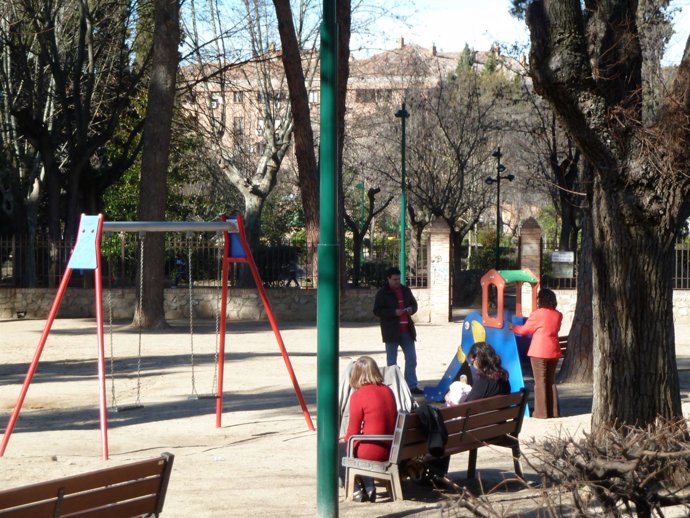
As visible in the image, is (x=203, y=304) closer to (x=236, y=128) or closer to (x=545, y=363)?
(x=236, y=128)

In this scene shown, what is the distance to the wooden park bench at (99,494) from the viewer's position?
4.49 m

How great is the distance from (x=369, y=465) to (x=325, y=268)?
165 cm

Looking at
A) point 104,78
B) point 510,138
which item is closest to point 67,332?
point 104,78

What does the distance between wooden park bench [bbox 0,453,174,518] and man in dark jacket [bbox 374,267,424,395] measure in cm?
734

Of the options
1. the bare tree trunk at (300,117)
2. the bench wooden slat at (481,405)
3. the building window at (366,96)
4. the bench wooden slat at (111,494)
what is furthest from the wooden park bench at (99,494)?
the building window at (366,96)

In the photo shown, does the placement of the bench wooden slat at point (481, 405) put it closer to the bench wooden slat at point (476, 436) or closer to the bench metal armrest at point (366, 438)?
the bench wooden slat at point (476, 436)

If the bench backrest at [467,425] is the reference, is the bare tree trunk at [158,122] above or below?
above

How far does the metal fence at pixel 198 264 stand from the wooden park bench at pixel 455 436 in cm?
1857

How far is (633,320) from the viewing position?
718cm

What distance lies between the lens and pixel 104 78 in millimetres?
33031

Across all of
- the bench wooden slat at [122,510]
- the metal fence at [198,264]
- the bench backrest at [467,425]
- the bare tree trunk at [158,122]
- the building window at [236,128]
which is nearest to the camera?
the bench wooden slat at [122,510]

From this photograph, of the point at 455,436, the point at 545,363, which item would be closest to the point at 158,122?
the point at 545,363

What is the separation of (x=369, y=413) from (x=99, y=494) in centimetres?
283

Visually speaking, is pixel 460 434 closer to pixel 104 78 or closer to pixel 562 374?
pixel 562 374
